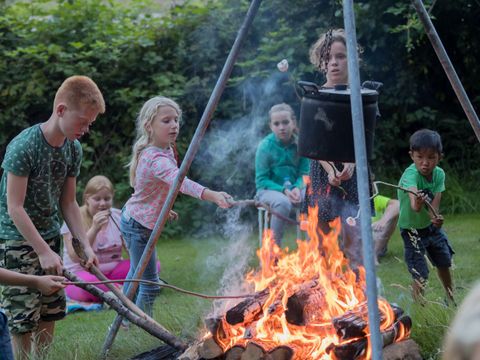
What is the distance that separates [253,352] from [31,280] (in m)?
1.03

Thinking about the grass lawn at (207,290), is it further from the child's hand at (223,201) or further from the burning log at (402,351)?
the child's hand at (223,201)

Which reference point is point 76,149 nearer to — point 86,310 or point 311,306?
point 311,306

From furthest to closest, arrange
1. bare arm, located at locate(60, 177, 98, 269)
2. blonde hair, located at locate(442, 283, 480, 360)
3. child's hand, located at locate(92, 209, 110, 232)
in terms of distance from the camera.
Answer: child's hand, located at locate(92, 209, 110, 232) → bare arm, located at locate(60, 177, 98, 269) → blonde hair, located at locate(442, 283, 480, 360)

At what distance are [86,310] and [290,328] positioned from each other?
9.72ft

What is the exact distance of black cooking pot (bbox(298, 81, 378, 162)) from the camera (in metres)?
3.48

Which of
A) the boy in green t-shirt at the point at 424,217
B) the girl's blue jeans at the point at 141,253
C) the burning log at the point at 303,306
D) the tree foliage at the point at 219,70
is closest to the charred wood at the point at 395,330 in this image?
the burning log at the point at 303,306

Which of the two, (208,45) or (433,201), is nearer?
(433,201)

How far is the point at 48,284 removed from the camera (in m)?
3.40

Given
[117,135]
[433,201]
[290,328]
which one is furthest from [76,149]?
[117,135]

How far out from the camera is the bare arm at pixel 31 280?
335 centimetres

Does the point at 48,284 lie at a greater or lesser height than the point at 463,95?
lesser

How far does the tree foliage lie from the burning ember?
468cm

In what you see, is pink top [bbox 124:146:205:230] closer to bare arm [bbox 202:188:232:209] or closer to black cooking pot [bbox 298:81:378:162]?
bare arm [bbox 202:188:232:209]

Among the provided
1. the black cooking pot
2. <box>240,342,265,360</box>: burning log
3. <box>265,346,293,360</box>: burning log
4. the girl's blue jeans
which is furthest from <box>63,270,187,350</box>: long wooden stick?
the black cooking pot
